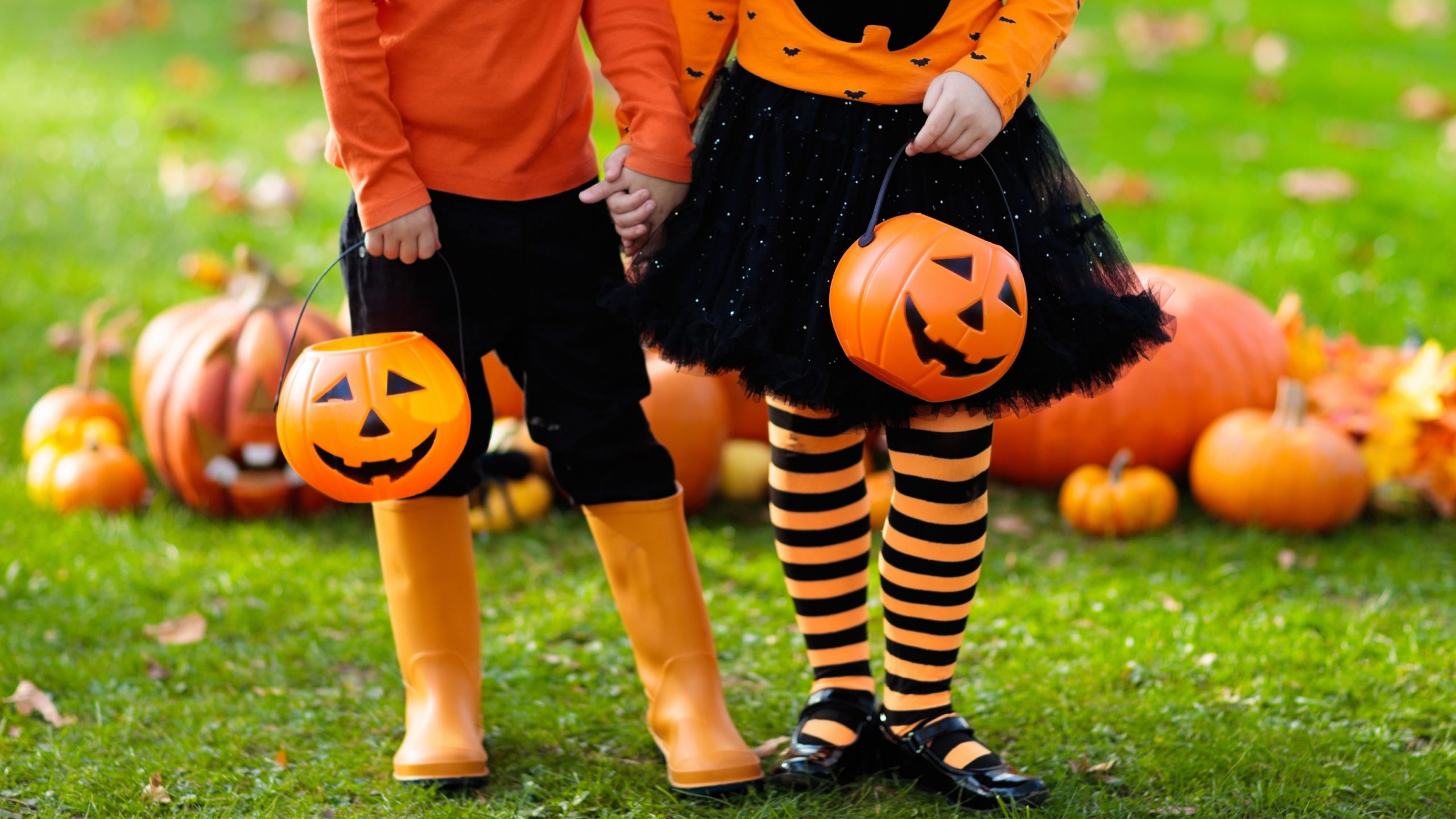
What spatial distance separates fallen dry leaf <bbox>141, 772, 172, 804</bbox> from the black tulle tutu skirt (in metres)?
1.11

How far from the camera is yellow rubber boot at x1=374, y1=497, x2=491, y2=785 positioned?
2.29 m

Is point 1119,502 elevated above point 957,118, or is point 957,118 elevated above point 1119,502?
point 957,118

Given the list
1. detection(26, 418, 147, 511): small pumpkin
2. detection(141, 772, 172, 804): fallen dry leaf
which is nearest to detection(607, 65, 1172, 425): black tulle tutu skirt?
detection(141, 772, 172, 804): fallen dry leaf

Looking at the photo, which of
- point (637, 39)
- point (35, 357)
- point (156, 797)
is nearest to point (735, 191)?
point (637, 39)

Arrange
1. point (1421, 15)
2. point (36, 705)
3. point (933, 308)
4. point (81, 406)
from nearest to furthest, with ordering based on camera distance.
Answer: point (933, 308)
point (36, 705)
point (81, 406)
point (1421, 15)

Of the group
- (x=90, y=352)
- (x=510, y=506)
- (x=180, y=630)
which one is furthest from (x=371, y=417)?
(x=90, y=352)

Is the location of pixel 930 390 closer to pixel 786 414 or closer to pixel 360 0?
pixel 786 414

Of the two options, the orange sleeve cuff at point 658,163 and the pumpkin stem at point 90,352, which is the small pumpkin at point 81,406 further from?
the orange sleeve cuff at point 658,163

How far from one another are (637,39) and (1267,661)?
1.70 m

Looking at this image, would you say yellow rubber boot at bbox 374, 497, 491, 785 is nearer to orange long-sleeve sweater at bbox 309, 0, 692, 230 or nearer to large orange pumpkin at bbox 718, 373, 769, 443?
orange long-sleeve sweater at bbox 309, 0, 692, 230

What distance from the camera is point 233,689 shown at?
2.68 metres

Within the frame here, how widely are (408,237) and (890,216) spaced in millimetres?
716

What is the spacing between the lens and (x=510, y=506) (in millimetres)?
3436

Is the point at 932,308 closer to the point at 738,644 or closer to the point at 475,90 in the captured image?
the point at 475,90
